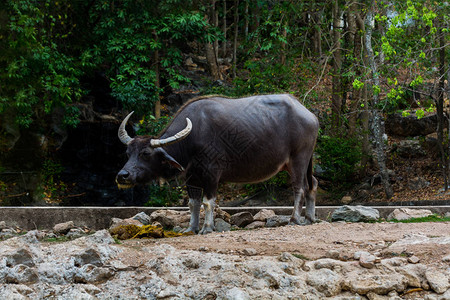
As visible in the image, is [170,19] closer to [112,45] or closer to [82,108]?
[112,45]

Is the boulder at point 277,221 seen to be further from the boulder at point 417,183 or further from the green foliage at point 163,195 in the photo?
the boulder at point 417,183

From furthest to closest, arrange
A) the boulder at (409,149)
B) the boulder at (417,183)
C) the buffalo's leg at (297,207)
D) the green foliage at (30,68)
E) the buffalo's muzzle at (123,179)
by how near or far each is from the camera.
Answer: the boulder at (409,149) → the boulder at (417,183) → the green foliage at (30,68) → the buffalo's leg at (297,207) → the buffalo's muzzle at (123,179)

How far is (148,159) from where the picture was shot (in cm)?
841

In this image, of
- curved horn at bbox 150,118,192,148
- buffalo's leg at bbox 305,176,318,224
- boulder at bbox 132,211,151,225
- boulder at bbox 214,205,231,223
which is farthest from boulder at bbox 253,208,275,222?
curved horn at bbox 150,118,192,148

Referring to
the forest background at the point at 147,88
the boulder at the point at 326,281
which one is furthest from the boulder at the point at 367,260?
the forest background at the point at 147,88

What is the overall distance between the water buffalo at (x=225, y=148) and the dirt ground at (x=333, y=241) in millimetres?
985

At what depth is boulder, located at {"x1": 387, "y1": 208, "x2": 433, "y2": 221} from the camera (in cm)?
955

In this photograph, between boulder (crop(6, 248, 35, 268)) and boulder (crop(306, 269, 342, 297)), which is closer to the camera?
boulder (crop(6, 248, 35, 268))

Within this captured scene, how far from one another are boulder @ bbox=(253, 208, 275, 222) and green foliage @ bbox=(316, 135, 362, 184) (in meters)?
7.51

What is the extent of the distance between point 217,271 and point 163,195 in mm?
11506

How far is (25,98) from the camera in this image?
1578 centimetres

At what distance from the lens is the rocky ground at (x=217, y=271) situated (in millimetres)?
5648

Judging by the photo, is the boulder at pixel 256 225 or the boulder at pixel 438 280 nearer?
the boulder at pixel 438 280

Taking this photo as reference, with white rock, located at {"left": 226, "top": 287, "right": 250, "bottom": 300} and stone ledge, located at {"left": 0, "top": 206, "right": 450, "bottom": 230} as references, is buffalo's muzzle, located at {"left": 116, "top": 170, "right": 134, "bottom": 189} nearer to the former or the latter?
stone ledge, located at {"left": 0, "top": 206, "right": 450, "bottom": 230}
